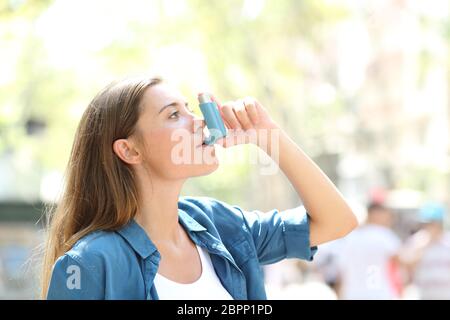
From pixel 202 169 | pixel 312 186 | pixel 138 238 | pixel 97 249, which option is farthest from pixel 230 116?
pixel 97 249

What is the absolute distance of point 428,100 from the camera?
Result: 27.7m

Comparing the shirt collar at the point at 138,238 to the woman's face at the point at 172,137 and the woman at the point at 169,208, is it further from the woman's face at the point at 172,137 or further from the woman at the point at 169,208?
the woman's face at the point at 172,137

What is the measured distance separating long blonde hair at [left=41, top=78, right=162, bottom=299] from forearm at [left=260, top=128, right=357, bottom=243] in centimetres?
39

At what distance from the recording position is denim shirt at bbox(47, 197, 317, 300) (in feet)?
6.48

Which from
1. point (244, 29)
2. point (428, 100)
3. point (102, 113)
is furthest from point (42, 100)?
point (428, 100)

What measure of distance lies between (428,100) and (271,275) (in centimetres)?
2005

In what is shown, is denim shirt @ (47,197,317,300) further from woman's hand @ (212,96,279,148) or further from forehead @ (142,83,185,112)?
forehead @ (142,83,185,112)

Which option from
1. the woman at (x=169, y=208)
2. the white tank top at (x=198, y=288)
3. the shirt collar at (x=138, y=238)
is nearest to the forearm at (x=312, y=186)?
the woman at (x=169, y=208)

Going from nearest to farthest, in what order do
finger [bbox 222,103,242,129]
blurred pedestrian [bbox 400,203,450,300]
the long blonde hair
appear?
the long blonde hair
finger [bbox 222,103,242,129]
blurred pedestrian [bbox 400,203,450,300]

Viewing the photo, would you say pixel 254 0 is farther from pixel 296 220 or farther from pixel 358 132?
pixel 296 220

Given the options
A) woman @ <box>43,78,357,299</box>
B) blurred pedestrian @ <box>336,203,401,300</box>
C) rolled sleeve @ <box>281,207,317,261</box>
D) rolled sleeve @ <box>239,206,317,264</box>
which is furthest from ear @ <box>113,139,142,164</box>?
blurred pedestrian @ <box>336,203,401,300</box>

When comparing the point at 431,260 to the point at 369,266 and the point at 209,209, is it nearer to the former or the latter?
the point at 369,266
